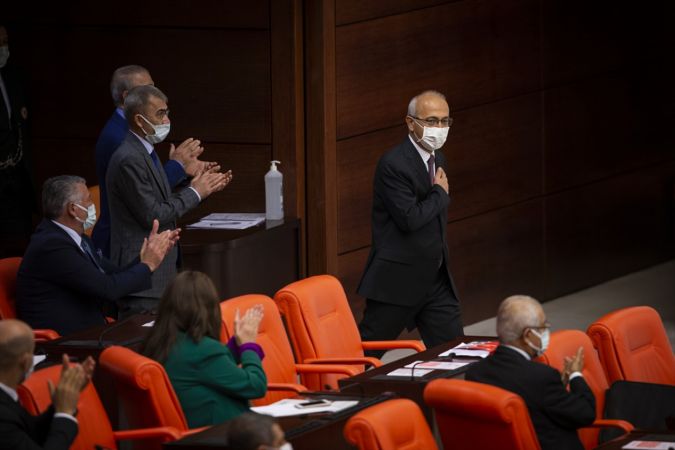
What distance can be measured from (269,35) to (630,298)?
3.84 meters

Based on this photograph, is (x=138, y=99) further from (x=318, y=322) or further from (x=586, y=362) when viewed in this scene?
(x=586, y=362)

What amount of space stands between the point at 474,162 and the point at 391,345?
3158 millimetres

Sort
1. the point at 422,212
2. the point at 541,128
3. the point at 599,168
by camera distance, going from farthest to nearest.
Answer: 1. the point at 599,168
2. the point at 541,128
3. the point at 422,212

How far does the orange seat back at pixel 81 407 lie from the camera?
4.79 metres

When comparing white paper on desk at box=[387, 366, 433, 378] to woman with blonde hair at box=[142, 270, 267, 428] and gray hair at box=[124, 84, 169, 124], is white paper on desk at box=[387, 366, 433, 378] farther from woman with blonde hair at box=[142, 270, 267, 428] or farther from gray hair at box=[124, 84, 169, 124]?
gray hair at box=[124, 84, 169, 124]

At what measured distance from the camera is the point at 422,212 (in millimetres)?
6840

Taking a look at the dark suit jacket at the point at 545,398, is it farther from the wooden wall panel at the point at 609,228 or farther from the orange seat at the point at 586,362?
the wooden wall panel at the point at 609,228

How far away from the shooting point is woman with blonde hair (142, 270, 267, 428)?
5055 mm

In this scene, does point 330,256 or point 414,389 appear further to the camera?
point 330,256

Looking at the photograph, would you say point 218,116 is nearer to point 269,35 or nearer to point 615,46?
point 269,35

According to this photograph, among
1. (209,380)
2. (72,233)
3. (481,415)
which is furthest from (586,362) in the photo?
(72,233)

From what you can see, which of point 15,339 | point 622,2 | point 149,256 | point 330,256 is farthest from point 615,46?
point 15,339

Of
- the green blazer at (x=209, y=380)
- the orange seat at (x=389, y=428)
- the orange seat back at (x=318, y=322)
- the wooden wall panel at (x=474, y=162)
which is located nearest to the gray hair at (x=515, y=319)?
the orange seat at (x=389, y=428)

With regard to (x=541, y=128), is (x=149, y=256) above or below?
below
